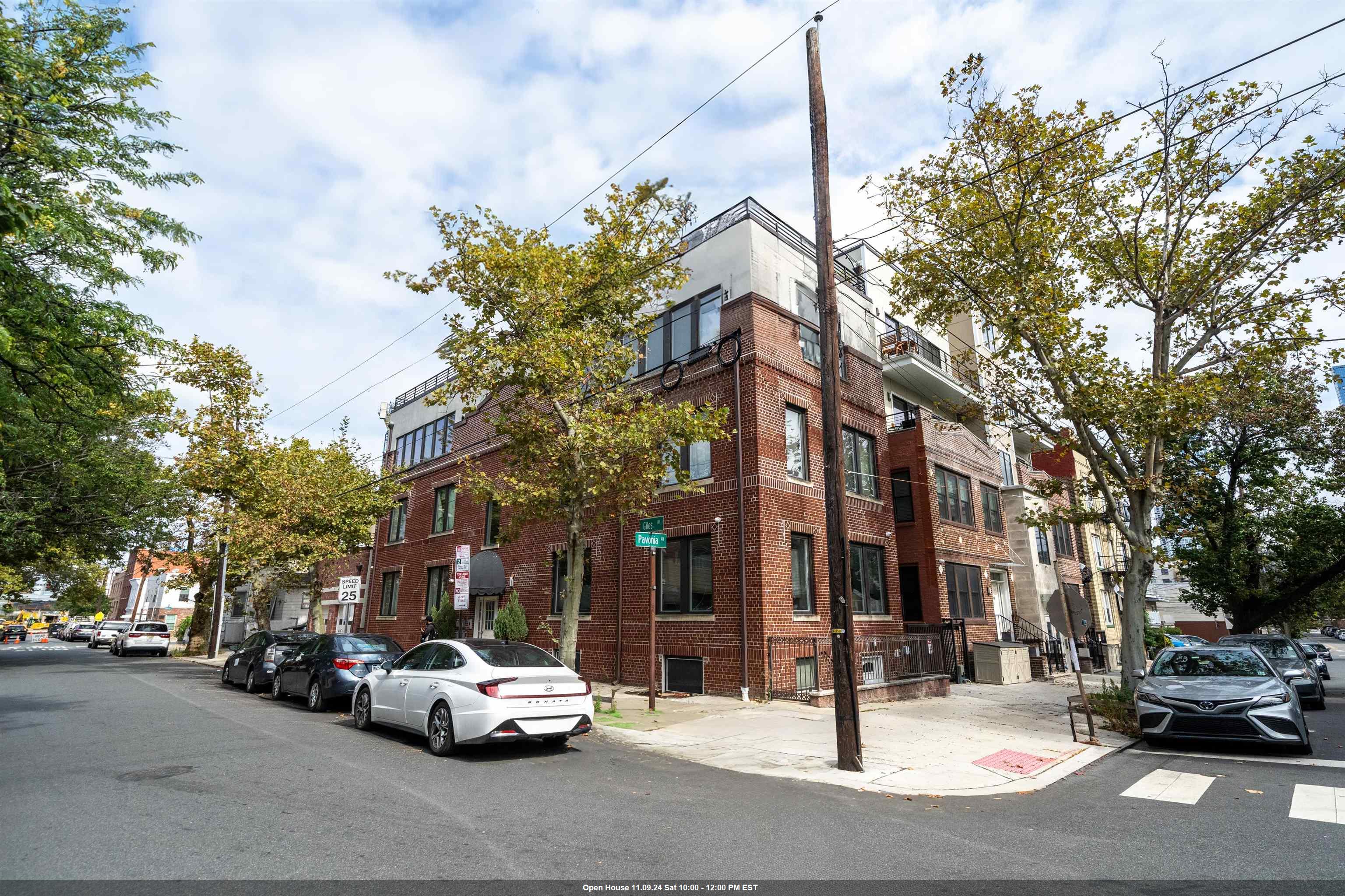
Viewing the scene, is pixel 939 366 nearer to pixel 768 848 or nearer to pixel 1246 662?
pixel 1246 662

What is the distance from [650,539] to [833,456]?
4725 mm

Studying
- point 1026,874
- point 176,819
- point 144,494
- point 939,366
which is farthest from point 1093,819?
point 144,494

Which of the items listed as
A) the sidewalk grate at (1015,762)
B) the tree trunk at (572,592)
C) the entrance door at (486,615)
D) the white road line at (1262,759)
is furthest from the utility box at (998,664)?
the entrance door at (486,615)

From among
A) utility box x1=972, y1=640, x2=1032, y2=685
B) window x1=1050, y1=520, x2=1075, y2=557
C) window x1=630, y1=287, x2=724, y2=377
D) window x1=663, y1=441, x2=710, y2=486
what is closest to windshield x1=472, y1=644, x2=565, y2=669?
window x1=663, y1=441, x2=710, y2=486

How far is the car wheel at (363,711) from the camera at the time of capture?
10.9m

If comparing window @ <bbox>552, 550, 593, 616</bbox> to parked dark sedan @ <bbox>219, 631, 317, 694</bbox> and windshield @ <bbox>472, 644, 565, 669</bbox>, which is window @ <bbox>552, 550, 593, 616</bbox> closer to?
parked dark sedan @ <bbox>219, 631, 317, 694</bbox>

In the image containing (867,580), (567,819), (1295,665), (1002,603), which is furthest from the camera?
(1002,603)

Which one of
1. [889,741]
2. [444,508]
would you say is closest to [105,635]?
[444,508]

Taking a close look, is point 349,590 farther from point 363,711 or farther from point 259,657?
point 363,711

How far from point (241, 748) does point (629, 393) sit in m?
11.8

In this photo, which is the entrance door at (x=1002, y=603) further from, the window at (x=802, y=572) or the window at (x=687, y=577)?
the window at (x=687, y=577)

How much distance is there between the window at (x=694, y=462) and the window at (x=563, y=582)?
11.9ft

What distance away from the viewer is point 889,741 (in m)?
10.6

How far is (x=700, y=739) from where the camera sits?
415 inches
